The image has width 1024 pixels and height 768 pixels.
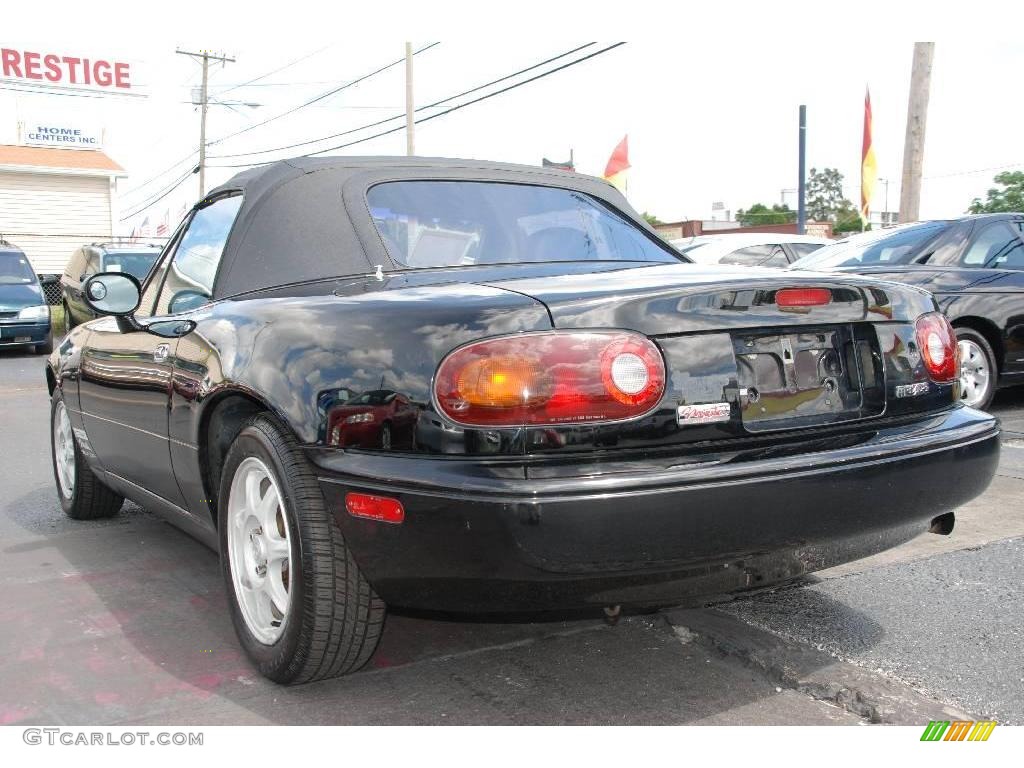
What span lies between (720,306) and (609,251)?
116 centimetres

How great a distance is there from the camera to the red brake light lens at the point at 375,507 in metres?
2.35

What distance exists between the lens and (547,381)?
231cm

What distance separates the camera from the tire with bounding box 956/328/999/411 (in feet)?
23.8

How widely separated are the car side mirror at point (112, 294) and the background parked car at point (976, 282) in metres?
4.74

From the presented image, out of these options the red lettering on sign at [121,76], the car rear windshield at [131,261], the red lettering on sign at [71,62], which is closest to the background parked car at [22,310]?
the car rear windshield at [131,261]

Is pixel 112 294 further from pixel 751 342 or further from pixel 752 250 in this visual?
pixel 752 250

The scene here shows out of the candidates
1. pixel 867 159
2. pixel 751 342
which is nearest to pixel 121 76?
pixel 867 159

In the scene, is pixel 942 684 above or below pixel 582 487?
below

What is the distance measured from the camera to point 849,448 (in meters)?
2.53

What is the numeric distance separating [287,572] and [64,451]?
8.74 feet

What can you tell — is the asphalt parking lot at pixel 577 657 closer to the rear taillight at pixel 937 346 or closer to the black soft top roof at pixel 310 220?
the rear taillight at pixel 937 346
